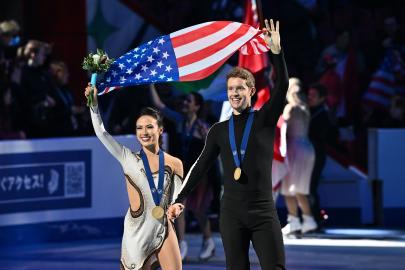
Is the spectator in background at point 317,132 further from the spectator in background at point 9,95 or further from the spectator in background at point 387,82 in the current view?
the spectator in background at point 9,95

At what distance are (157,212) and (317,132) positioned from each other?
24.6ft

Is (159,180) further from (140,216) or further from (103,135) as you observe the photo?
(103,135)

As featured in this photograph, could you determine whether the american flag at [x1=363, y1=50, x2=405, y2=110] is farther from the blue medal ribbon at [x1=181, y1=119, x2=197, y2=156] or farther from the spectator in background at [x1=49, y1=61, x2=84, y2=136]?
the blue medal ribbon at [x1=181, y1=119, x2=197, y2=156]

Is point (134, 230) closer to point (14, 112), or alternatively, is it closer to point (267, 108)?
point (267, 108)

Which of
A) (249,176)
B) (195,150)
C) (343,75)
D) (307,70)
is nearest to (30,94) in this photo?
(195,150)

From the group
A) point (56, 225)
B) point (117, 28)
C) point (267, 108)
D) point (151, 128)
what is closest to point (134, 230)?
point (151, 128)

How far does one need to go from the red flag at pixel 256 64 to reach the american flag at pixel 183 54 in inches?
166

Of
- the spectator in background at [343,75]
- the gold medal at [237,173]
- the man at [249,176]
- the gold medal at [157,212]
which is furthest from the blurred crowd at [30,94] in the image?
the gold medal at [237,173]

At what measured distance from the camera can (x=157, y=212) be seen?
9.22m

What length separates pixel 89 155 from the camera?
15578 mm

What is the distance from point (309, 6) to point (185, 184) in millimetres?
12512

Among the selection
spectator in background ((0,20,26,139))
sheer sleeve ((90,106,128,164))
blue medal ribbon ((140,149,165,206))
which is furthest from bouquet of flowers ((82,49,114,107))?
spectator in background ((0,20,26,139))

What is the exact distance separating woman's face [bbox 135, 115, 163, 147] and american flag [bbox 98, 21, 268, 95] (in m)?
0.50

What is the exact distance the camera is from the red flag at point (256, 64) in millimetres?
14820
